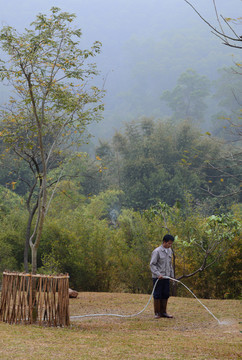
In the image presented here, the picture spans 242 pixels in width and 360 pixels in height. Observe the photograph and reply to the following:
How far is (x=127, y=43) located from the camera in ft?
464

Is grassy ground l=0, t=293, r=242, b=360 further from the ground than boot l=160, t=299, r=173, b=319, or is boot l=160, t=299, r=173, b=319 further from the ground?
boot l=160, t=299, r=173, b=319

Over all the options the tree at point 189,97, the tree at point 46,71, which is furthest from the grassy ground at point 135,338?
the tree at point 189,97

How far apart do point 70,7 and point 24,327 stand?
6786 inches

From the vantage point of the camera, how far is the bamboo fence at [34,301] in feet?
24.5

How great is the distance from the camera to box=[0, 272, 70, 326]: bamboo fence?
7453 millimetres

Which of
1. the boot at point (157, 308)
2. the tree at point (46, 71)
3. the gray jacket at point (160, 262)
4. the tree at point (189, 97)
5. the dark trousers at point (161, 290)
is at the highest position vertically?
the tree at point (189, 97)

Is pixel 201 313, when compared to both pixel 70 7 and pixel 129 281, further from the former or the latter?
pixel 70 7

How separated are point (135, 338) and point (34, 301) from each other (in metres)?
2.03

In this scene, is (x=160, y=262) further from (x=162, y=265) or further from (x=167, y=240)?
(x=167, y=240)

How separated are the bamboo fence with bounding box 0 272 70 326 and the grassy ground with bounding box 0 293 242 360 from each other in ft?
0.83

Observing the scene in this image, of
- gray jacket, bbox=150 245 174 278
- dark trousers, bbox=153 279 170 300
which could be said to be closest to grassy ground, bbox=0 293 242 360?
dark trousers, bbox=153 279 170 300

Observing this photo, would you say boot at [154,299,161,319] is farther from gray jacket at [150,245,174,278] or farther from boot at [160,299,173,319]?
gray jacket at [150,245,174,278]

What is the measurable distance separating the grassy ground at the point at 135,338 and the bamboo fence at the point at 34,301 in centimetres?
25

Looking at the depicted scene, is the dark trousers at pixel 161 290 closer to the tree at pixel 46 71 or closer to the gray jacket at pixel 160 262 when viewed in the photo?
the gray jacket at pixel 160 262
